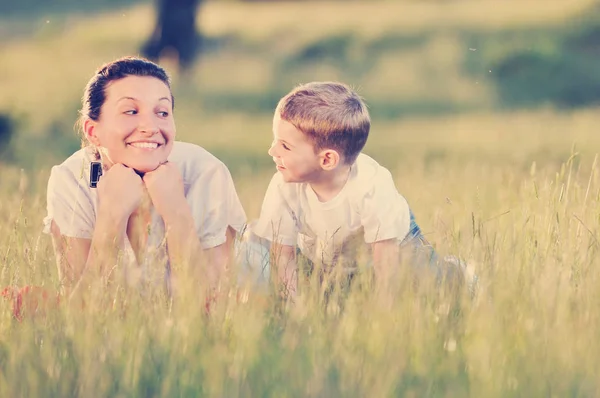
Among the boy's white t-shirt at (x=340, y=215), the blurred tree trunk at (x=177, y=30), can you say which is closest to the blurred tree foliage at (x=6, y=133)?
the blurred tree trunk at (x=177, y=30)

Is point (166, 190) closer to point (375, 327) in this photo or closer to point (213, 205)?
point (213, 205)

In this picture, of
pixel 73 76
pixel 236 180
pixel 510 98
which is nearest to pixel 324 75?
pixel 510 98

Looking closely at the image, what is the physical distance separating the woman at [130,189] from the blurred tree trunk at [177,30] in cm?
1389

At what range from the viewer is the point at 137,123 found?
4383mm

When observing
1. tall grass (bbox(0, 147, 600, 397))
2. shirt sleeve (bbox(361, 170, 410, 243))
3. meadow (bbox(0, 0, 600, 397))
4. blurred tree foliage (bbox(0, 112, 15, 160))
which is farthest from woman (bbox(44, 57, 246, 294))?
blurred tree foliage (bbox(0, 112, 15, 160))

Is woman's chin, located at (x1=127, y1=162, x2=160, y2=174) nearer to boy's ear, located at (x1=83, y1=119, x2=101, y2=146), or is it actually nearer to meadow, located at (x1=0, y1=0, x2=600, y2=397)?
boy's ear, located at (x1=83, y1=119, x2=101, y2=146)

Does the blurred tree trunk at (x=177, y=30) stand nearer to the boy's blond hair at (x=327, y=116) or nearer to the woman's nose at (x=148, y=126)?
the boy's blond hair at (x=327, y=116)

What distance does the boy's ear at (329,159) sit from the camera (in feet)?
15.3

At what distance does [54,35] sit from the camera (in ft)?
77.5

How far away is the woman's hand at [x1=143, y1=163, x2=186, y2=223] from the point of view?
4430 millimetres

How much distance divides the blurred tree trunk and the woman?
45.6ft

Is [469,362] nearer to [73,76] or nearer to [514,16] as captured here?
[73,76]

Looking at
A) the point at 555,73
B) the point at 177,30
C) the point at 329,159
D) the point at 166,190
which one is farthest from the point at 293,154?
the point at 177,30

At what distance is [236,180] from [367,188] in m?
5.26
